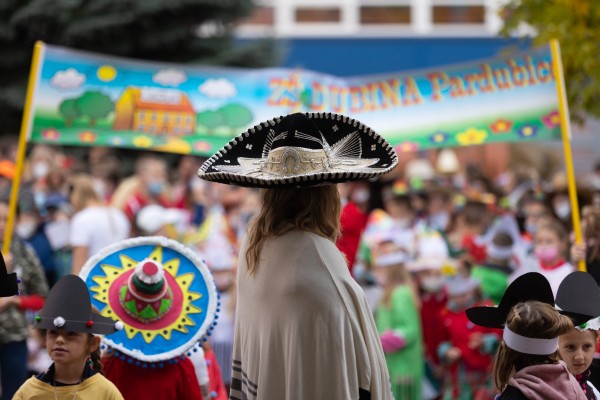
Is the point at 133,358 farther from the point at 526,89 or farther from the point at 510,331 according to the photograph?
the point at 526,89

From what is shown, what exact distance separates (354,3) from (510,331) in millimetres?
24864

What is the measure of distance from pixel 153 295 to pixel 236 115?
477cm

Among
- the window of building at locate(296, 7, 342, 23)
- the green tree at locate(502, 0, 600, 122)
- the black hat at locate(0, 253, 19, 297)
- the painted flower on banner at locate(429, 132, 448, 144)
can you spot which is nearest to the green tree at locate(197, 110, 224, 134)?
the painted flower on banner at locate(429, 132, 448, 144)

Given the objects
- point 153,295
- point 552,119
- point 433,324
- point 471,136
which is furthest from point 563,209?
point 153,295

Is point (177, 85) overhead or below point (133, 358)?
overhead

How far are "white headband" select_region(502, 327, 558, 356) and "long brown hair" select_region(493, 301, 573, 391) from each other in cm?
1

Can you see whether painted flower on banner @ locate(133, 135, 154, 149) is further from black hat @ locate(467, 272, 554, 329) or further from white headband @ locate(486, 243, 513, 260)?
black hat @ locate(467, 272, 554, 329)

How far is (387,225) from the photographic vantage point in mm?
12125

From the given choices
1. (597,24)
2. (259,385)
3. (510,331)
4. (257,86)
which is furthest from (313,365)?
(597,24)

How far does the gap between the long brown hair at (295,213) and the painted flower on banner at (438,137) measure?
518cm

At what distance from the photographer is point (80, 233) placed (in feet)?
32.1

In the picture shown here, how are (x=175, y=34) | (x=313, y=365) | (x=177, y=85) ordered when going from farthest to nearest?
(x=175, y=34)
(x=177, y=85)
(x=313, y=365)

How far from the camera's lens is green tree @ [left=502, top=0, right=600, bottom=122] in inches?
417

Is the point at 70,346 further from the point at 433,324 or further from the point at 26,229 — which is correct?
the point at 26,229
